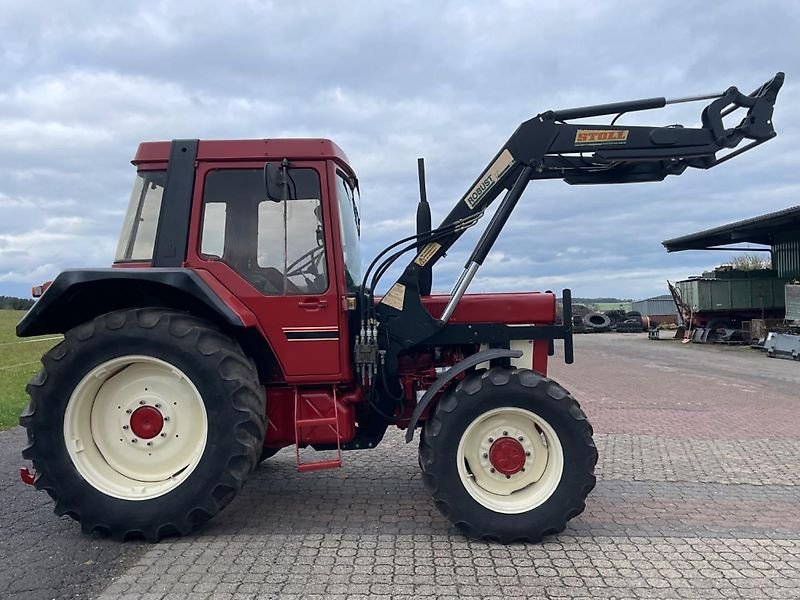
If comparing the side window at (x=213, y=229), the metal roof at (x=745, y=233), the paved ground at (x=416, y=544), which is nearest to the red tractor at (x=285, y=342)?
the side window at (x=213, y=229)

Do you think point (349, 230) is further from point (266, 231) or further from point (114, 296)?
point (114, 296)

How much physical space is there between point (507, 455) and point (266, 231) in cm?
231

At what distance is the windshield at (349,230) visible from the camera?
498 cm

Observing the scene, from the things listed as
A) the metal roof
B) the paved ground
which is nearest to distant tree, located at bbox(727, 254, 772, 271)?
the metal roof

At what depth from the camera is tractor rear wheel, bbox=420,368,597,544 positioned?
4.45 meters

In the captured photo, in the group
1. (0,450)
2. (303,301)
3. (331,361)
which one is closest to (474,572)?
(331,361)

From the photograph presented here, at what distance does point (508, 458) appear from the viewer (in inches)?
180

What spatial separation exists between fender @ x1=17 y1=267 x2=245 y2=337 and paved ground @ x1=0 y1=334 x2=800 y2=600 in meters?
1.49

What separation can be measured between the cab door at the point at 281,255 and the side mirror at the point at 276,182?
0.10 meters

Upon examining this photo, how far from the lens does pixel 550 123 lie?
15.7ft

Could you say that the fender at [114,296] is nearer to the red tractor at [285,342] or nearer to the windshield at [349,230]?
the red tractor at [285,342]

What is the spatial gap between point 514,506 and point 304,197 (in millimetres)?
2614

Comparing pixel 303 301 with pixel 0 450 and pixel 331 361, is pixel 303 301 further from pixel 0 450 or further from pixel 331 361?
pixel 0 450

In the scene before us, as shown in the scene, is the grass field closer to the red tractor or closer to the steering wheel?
the red tractor
